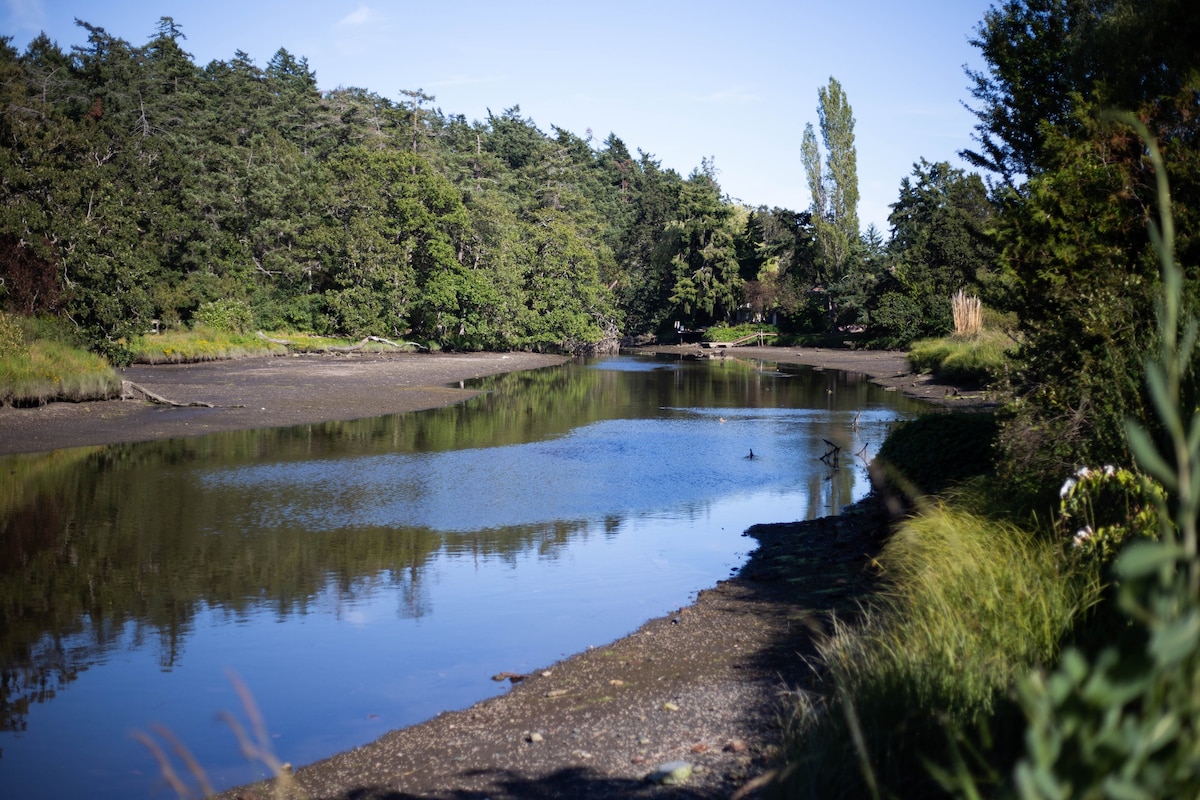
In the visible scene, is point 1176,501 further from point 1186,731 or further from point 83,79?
point 83,79

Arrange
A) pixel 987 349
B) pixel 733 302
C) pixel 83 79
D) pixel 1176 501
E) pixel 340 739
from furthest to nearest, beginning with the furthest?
1. pixel 733 302
2. pixel 83 79
3. pixel 987 349
4. pixel 340 739
5. pixel 1176 501

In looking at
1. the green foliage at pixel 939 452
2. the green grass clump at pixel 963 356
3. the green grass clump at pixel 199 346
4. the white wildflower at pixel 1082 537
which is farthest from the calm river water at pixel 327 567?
the green grass clump at pixel 199 346

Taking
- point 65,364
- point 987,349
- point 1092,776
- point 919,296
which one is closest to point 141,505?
point 65,364

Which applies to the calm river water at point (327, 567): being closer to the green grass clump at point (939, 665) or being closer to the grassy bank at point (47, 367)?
the green grass clump at point (939, 665)

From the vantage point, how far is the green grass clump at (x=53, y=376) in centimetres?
2303

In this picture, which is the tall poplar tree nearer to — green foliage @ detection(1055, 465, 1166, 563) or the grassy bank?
the grassy bank

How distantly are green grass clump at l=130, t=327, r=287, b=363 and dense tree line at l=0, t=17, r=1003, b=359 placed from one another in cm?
151

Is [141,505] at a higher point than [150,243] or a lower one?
lower

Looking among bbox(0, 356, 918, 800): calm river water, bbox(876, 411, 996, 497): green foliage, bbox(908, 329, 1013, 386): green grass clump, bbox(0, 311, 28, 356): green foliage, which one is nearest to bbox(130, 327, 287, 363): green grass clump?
bbox(0, 311, 28, 356): green foliage

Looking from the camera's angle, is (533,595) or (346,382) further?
(346,382)

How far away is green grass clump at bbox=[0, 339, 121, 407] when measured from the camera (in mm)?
23031

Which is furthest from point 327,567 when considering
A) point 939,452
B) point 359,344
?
point 359,344

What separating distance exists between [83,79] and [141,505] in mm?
44206

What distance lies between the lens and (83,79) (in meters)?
50.5
